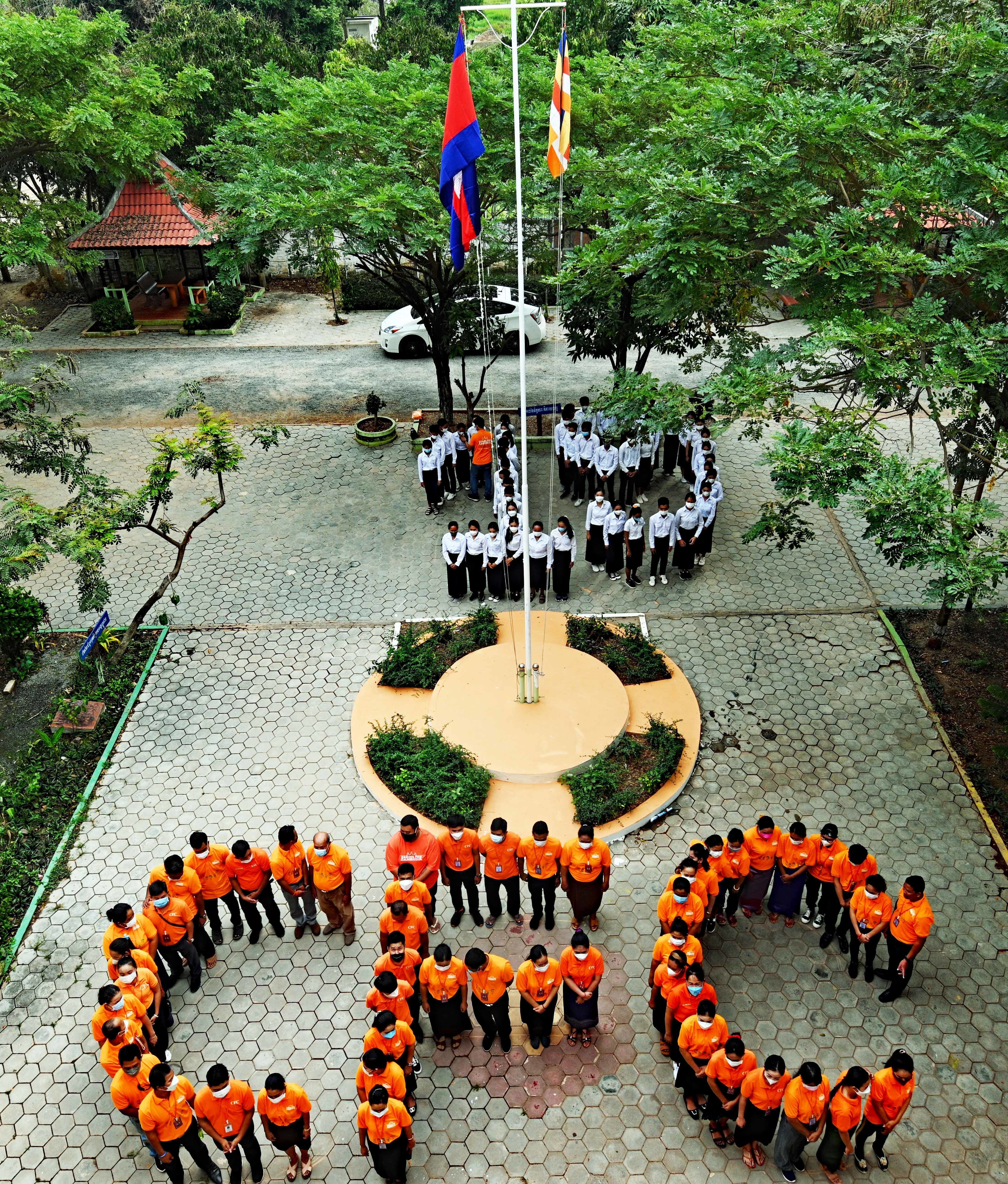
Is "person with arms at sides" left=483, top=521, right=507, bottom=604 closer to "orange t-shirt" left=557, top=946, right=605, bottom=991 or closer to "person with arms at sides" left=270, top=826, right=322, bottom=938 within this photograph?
"person with arms at sides" left=270, top=826, right=322, bottom=938

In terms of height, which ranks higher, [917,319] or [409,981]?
[917,319]

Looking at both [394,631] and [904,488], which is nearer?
[904,488]

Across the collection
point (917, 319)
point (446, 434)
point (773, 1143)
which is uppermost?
point (917, 319)

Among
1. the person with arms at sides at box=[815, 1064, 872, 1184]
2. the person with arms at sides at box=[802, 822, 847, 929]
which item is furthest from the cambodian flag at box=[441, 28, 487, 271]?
the person with arms at sides at box=[815, 1064, 872, 1184]

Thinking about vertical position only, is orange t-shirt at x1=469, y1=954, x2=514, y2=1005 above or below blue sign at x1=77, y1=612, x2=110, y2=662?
below

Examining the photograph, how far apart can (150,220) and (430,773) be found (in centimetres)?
1581

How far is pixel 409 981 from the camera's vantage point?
671 cm

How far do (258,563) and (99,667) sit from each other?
287 cm

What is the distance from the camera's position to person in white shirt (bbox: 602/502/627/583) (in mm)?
11766

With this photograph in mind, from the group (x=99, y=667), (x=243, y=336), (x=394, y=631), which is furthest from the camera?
(x=243, y=336)

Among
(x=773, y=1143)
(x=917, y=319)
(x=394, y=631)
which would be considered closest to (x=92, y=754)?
(x=394, y=631)

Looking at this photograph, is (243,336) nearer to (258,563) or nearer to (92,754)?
(258,563)

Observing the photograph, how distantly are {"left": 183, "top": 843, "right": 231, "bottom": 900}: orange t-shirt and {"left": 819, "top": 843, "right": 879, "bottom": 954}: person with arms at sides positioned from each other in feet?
15.6

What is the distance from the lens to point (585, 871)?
7.43 meters
